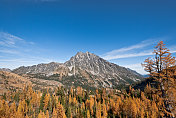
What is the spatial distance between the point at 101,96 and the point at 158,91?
6105 inches

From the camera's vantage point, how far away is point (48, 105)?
112 m

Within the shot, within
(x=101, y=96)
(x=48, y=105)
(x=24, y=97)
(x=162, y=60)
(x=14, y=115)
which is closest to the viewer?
(x=162, y=60)

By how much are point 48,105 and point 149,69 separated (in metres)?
122

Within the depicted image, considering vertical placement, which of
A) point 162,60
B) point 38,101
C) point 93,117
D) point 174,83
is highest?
point 162,60

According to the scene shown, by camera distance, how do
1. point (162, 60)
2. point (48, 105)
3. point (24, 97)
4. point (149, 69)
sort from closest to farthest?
point (162, 60), point (149, 69), point (48, 105), point (24, 97)

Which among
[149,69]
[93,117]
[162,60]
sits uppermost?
[162,60]

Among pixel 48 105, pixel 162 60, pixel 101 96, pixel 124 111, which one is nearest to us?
pixel 162 60

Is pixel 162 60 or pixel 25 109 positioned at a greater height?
pixel 162 60

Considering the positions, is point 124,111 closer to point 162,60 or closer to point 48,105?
point 48,105

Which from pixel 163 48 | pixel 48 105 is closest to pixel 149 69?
pixel 163 48

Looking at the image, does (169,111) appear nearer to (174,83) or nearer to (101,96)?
(174,83)

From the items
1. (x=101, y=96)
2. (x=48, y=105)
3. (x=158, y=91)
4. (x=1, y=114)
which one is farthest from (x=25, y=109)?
(x=158, y=91)

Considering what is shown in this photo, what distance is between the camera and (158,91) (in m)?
16.3

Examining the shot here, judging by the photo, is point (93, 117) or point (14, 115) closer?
point (14, 115)
